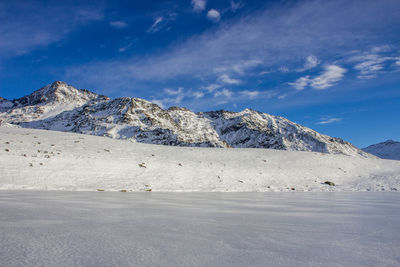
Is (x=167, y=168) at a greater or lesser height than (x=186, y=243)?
greater

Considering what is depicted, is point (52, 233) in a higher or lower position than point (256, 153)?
lower

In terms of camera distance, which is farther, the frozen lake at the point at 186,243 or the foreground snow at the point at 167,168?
the foreground snow at the point at 167,168

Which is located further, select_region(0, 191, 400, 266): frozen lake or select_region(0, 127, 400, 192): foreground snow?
select_region(0, 127, 400, 192): foreground snow

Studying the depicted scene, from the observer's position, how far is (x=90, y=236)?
2324 mm

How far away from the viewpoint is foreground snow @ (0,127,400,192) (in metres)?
11.2

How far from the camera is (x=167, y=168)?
15.3 metres

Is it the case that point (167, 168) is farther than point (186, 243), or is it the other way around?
point (167, 168)

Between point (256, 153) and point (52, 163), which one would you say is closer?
point (52, 163)

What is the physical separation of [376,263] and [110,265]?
1.84 m

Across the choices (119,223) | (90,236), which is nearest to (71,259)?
(90,236)

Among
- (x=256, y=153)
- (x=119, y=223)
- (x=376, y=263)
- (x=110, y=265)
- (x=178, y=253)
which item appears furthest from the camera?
(x=256, y=153)

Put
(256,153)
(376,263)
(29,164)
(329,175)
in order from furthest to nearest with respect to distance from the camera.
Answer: (256,153) → (329,175) → (29,164) → (376,263)

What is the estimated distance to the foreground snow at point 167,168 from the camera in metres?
11.2

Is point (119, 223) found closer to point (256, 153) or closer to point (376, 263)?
point (376, 263)
